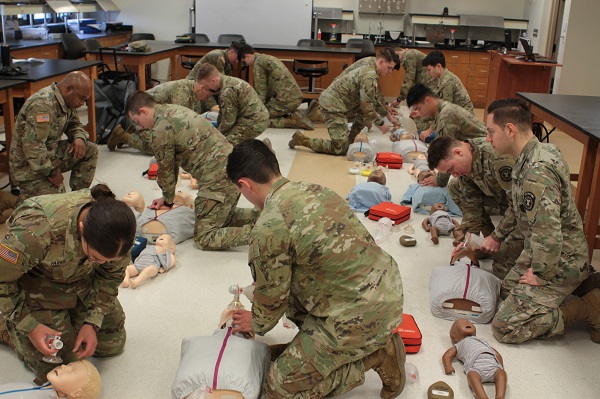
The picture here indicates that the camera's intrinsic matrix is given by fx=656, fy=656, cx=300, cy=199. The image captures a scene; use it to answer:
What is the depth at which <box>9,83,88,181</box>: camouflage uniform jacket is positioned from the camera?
4.62 m

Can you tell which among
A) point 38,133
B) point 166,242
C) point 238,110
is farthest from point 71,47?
point 166,242

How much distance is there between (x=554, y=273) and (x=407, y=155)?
3.61 metres

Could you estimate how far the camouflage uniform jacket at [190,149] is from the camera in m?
4.31

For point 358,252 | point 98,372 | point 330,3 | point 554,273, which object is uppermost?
point 330,3

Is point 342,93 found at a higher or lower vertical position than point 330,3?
lower

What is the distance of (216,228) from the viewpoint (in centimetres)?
438

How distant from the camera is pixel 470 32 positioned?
1188 centimetres

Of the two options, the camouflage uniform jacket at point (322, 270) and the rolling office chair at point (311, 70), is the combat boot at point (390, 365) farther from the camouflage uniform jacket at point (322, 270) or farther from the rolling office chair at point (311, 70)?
the rolling office chair at point (311, 70)

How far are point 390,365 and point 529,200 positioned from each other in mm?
1147

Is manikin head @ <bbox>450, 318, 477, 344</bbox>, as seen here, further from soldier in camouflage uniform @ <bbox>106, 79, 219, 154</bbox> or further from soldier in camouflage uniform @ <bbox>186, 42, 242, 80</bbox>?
soldier in camouflage uniform @ <bbox>186, 42, 242, 80</bbox>

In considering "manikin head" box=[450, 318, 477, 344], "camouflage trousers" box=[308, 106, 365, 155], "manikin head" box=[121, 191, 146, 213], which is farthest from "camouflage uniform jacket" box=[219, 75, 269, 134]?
"manikin head" box=[450, 318, 477, 344]

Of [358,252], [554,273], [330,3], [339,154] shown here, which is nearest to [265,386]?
[358,252]

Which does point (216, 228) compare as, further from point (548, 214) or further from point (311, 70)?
point (311, 70)

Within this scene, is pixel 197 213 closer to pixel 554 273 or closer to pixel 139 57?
pixel 554 273
